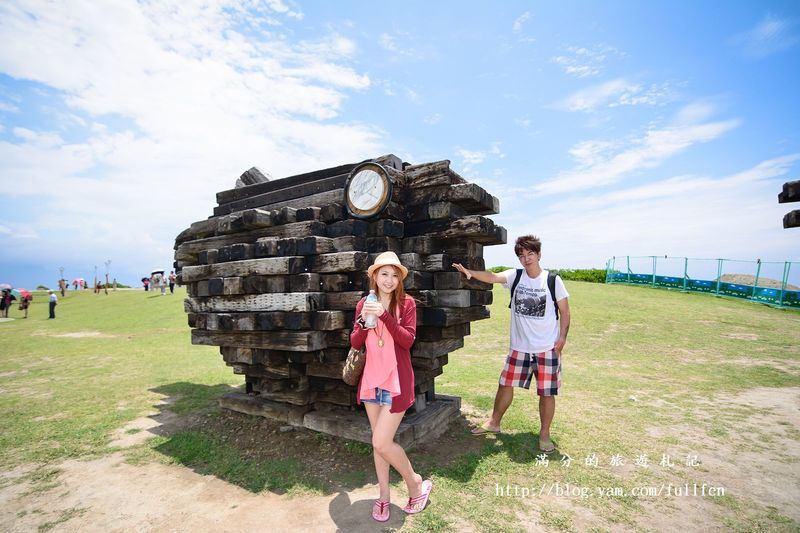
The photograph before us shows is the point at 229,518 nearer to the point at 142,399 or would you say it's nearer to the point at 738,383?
the point at 142,399

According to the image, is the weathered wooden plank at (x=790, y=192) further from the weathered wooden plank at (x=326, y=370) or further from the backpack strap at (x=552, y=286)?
the weathered wooden plank at (x=326, y=370)

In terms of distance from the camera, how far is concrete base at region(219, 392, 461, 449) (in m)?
4.47

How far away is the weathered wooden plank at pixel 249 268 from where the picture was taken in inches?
174

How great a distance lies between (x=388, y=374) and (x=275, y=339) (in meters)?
1.86

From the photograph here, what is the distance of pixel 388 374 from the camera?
3.23m

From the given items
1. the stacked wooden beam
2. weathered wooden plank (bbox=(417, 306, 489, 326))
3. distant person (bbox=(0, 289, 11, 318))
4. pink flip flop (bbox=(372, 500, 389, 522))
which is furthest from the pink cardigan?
distant person (bbox=(0, 289, 11, 318))

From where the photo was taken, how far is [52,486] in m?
3.91


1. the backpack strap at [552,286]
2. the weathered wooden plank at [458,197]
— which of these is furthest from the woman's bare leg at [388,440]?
the weathered wooden plank at [458,197]

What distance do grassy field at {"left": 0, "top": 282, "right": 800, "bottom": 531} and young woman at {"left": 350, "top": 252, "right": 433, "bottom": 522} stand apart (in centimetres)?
36

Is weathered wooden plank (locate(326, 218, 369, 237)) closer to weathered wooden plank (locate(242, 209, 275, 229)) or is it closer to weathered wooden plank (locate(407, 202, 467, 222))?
weathered wooden plank (locate(407, 202, 467, 222))

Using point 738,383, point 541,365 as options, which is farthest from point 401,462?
point 738,383

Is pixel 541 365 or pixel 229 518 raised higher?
pixel 541 365

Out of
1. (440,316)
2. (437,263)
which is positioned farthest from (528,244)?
(440,316)

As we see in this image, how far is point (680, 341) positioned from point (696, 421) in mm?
6866
